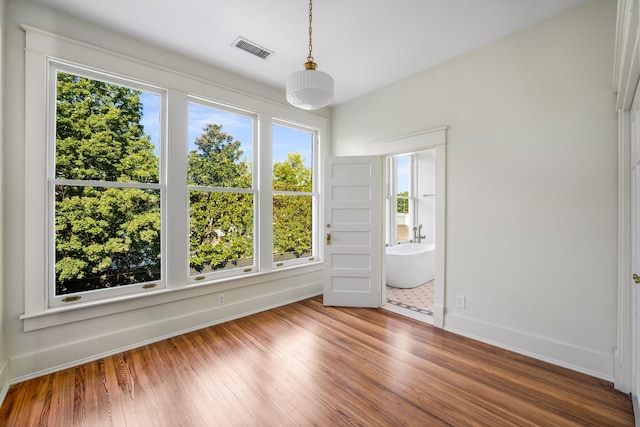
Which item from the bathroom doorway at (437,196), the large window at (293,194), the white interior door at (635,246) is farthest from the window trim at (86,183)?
the white interior door at (635,246)

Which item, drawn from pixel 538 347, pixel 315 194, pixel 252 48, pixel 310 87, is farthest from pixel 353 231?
pixel 252 48

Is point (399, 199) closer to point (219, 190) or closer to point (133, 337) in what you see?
point (219, 190)

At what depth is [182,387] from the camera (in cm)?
202

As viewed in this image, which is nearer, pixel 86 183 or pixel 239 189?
pixel 86 183

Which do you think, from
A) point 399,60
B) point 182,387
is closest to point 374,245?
point 399,60

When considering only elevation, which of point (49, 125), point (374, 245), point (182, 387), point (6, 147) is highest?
point (49, 125)

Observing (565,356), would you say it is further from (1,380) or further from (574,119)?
(1,380)

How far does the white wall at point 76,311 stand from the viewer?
2.07m

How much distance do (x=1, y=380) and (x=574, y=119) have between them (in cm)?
474

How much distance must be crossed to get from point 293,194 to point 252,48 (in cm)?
187

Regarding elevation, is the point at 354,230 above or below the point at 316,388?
above

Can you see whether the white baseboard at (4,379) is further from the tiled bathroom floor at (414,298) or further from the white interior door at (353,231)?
the tiled bathroom floor at (414,298)

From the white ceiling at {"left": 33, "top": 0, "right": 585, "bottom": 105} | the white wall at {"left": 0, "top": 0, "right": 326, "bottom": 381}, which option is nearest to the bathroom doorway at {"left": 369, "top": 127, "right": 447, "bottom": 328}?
the white ceiling at {"left": 33, "top": 0, "right": 585, "bottom": 105}

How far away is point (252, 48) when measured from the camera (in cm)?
280
